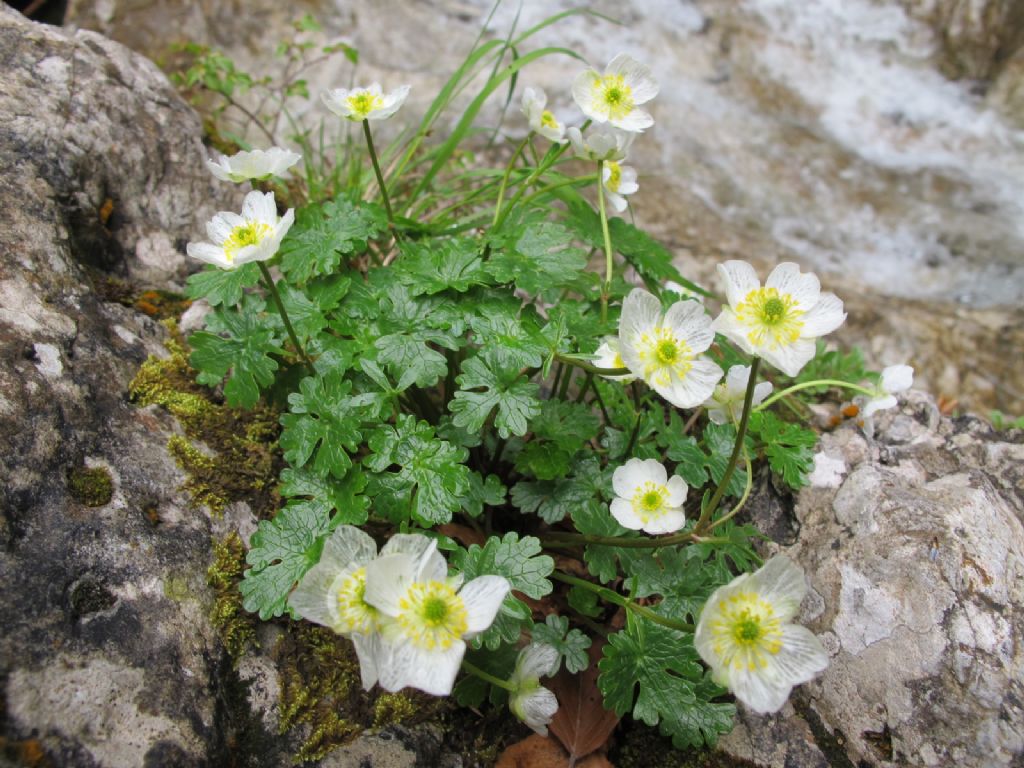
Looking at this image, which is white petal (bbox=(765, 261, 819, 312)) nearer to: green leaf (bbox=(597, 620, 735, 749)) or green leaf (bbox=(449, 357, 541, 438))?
green leaf (bbox=(449, 357, 541, 438))

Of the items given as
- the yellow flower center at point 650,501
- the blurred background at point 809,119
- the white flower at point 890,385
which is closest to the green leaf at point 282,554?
the yellow flower center at point 650,501

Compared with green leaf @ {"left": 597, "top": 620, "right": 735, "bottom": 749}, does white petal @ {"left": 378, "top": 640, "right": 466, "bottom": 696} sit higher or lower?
higher

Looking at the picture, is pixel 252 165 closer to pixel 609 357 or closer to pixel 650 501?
pixel 609 357

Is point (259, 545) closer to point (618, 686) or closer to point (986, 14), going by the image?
point (618, 686)

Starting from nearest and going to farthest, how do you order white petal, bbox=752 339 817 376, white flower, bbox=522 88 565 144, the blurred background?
white petal, bbox=752 339 817 376
white flower, bbox=522 88 565 144
the blurred background

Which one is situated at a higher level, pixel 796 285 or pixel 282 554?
pixel 796 285

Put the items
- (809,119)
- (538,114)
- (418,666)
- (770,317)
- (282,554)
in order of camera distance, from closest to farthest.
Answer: (418,666)
(770,317)
(282,554)
(538,114)
(809,119)

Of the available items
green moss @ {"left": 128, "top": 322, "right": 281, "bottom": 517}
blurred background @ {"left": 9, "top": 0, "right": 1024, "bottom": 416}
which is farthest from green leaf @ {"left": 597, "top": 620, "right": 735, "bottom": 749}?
blurred background @ {"left": 9, "top": 0, "right": 1024, "bottom": 416}

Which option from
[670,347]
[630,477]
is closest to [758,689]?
[630,477]

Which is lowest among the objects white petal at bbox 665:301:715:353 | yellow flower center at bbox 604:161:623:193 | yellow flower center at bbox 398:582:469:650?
yellow flower center at bbox 398:582:469:650
